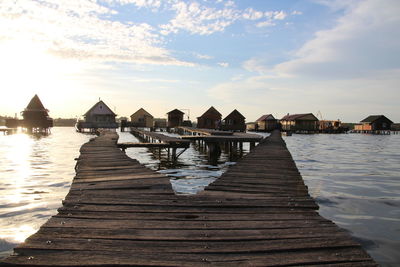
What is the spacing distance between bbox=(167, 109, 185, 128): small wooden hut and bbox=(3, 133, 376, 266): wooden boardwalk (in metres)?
66.6

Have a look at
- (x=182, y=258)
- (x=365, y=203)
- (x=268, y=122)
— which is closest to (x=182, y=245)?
(x=182, y=258)

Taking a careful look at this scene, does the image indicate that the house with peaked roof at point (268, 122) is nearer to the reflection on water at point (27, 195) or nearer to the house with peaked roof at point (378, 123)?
the house with peaked roof at point (378, 123)

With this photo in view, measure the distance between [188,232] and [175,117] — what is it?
7033 cm

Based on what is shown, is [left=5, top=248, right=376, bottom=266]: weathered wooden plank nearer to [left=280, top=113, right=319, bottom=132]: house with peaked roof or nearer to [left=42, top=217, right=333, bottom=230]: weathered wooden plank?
[left=42, top=217, right=333, bottom=230]: weathered wooden plank

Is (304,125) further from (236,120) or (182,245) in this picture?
(182,245)

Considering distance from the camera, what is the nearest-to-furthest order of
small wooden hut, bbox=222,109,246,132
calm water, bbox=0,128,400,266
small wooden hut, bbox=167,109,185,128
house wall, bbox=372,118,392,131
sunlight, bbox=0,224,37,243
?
sunlight, bbox=0,224,37,243 < calm water, bbox=0,128,400,266 < small wooden hut, bbox=222,109,246,132 < small wooden hut, bbox=167,109,185,128 < house wall, bbox=372,118,392,131

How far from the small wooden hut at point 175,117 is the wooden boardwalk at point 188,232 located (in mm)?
66606

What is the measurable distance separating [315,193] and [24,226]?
335 inches

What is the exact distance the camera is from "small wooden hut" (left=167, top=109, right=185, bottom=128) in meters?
72.9

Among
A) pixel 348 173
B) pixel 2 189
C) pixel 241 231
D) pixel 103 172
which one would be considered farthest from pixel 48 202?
pixel 348 173

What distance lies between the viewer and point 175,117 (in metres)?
73.8

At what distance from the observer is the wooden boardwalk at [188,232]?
10.3ft

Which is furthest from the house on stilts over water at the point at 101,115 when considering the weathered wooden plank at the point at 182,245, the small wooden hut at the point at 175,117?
the weathered wooden plank at the point at 182,245

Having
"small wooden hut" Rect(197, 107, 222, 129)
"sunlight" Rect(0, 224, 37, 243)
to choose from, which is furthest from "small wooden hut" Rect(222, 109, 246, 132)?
"sunlight" Rect(0, 224, 37, 243)
